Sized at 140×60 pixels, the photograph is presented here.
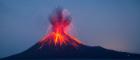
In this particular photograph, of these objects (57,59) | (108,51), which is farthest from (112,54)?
(57,59)

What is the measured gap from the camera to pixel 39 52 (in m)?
182

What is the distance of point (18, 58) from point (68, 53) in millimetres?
16707

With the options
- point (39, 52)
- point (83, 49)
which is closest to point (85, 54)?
point (83, 49)

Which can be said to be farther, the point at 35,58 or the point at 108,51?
the point at 108,51

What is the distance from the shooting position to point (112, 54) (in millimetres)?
185250

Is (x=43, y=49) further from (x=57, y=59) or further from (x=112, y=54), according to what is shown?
(x=112, y=54)

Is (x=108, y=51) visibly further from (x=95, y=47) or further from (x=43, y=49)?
(x=43, y=49)

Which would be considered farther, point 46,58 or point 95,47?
point 95,47

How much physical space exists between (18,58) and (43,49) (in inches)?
402

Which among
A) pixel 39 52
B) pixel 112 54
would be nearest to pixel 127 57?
pixel 112 54

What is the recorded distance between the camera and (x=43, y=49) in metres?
184

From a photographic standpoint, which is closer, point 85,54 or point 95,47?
point 85,54

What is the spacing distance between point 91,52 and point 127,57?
38.4 ft

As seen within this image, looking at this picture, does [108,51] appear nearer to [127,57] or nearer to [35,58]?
[127,57]
